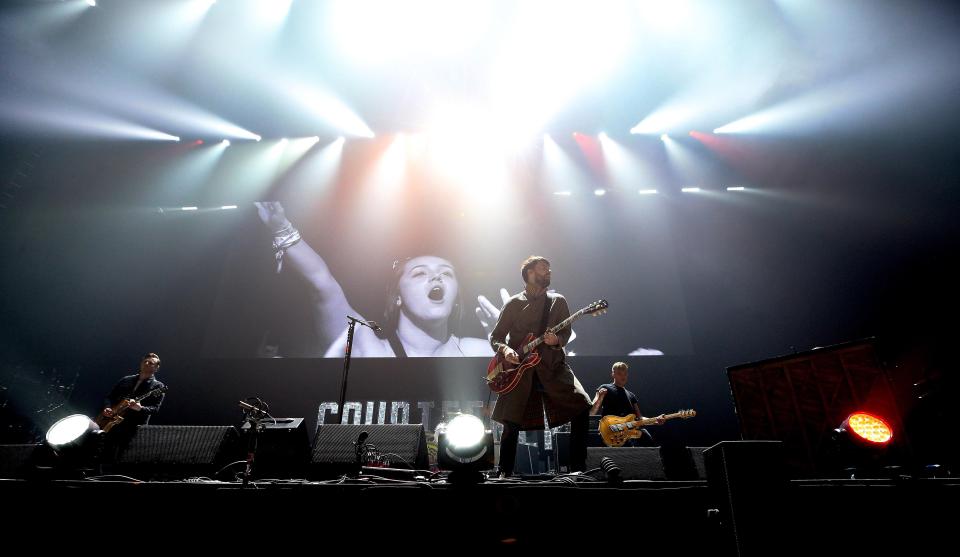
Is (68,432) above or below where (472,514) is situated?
above

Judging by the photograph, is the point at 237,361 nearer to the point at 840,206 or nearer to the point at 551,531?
the point at 551,531

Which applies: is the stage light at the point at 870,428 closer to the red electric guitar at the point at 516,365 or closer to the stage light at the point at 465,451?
the red electric guitar at the point at 516,365

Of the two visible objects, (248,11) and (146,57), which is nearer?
(248,11)

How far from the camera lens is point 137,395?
550 centimetres

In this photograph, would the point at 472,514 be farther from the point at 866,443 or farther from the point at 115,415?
the point at 115,415

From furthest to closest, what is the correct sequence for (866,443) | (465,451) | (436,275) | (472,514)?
1. (436,275)
2. (866,443)
3. (465,451)
4. (472,514)

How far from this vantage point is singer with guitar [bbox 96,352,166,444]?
5195 millimetres

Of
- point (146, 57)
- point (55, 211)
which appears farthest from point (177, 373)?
point (146, 57)

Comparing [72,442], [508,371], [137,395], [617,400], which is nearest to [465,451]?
[508,371]

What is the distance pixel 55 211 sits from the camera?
8.42m

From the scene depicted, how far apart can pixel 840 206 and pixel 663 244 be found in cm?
295

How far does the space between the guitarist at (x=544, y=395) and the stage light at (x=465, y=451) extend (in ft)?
4.07

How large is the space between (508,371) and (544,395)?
0.35 meters

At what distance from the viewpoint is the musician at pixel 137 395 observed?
5301mm
